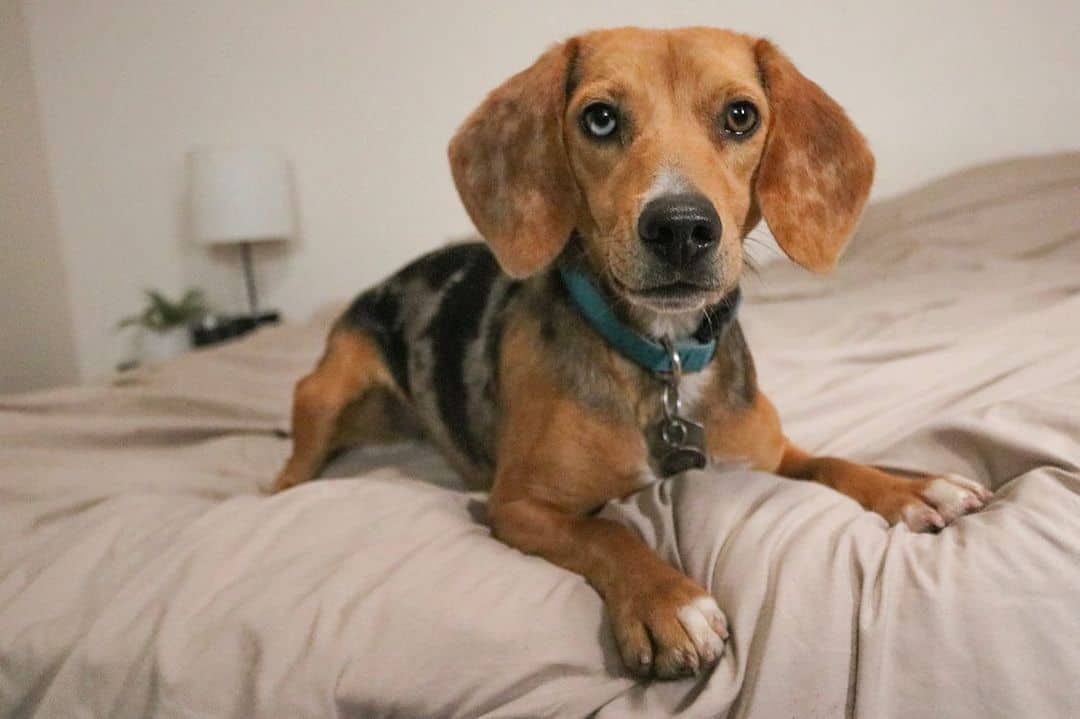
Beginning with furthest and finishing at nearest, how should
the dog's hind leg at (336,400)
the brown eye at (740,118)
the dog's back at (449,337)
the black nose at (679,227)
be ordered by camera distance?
the dog's hind leg at (336,400) < the dog's back at (449,337) < the brown eye at (740,118) < the black nose at (679,227)

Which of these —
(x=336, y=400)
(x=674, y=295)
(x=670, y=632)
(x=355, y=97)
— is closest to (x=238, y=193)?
(x=355, y=97)

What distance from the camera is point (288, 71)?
440cm

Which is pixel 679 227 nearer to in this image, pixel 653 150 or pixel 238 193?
pixel 653 150

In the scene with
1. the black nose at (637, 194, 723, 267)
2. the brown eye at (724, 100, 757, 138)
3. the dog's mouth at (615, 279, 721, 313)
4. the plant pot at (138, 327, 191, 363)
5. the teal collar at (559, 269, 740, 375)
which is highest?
the brown eye at (724, 100, 757, 138)

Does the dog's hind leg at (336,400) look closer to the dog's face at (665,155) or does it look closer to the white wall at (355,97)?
the dog's face at (665,155)

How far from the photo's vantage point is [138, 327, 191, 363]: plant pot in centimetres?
463

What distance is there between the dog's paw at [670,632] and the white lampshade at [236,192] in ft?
11.4

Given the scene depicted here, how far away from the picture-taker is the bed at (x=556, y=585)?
1016 millimetres

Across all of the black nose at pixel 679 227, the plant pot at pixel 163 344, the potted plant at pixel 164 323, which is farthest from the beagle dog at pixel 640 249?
the plant pot at pixel 163 344

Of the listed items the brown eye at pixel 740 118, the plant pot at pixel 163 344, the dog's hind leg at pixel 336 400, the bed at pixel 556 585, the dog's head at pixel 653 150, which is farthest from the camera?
the plant pot at pixel 163 344

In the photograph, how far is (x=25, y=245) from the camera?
4188 millimetres

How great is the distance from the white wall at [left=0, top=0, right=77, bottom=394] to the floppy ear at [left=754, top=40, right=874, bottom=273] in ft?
12.0

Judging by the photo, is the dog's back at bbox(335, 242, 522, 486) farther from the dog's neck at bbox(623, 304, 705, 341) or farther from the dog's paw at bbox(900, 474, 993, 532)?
the dog's paw at bbox(900, 474, 993, 532)

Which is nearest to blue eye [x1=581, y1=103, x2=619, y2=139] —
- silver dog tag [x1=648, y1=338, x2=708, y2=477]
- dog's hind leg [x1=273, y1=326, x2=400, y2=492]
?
silver dog tag [x1=648, y1=338, x2=708, y2=477]
